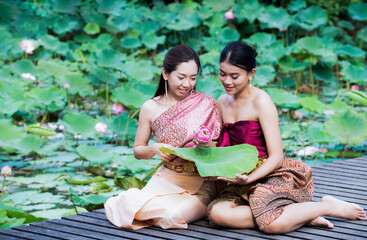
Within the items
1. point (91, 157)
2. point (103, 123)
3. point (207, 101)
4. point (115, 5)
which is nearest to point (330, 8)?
point (115, 5)

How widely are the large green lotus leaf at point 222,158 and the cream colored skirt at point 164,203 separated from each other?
212 millimetres

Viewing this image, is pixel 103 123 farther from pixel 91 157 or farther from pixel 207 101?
pixel 207 101

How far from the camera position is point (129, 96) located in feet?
13.4

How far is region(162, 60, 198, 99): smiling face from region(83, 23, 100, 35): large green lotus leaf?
4581 millimetres

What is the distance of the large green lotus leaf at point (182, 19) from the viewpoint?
661 cm

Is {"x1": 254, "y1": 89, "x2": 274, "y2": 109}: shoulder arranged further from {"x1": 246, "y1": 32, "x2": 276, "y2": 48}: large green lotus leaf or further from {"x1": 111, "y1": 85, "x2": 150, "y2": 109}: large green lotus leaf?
{"x1": 246, "y1": 32, "x2": 276, "y2": 48}: large green lotus leaf

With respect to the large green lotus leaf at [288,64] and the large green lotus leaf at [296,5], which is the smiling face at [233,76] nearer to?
the large green lotus leaf at [288,64]

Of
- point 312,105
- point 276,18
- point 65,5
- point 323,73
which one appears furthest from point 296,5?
point 312,105

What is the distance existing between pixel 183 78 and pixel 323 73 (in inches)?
144

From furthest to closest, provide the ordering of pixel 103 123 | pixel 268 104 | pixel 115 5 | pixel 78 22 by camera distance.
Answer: pixel 78 22 → pixel 115 5 → pixel 103 123 → pixel 268 104

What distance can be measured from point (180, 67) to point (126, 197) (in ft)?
1.96

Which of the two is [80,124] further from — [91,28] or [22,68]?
[91,28]

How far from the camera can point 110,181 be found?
333cm

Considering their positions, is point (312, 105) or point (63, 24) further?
point (63, 24)
